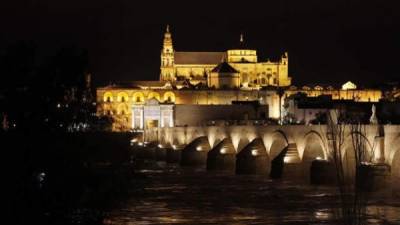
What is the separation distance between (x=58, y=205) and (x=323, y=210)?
13808 millimetres

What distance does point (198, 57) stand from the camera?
138 meters

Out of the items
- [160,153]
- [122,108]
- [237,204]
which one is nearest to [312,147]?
[237,204]

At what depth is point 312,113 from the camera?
274 feet

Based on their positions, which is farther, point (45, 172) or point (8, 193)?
point (45, 172)

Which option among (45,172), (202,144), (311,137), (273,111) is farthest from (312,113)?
(45,172)

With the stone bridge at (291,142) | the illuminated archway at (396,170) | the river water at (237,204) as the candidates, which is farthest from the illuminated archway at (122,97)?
the illuminated archway at (396,170)

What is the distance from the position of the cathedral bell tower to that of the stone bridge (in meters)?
56.9

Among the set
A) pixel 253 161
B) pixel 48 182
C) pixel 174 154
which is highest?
pixel 174 154

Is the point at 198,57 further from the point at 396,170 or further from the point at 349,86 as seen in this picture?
the point at 396,170

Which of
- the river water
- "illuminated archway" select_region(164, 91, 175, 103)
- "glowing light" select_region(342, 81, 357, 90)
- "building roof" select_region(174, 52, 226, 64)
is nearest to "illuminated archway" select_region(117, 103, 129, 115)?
"illuminated archway" select_region(164, 91, 175, 103)

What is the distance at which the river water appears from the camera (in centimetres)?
3122

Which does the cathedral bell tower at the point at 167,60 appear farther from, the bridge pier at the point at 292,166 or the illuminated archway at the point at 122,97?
the bridge pier at the point at 292,166

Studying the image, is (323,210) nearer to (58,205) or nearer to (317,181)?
(317,181)

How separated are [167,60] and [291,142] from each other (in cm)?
8783
